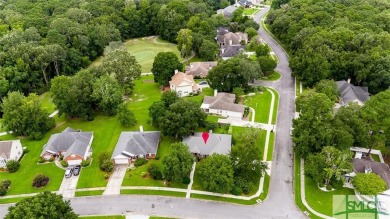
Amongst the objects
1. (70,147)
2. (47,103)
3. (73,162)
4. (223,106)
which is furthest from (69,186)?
(47,103)

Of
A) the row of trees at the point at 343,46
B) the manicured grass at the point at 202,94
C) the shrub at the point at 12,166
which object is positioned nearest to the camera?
the shrub at the point at 12,166

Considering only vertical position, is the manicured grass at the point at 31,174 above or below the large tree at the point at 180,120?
below

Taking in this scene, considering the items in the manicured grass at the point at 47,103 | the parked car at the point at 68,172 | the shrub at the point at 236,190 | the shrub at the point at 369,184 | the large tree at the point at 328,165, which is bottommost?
A: the manicured grass at the point at 47,103

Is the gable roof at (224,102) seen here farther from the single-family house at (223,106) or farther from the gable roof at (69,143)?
the gable roof at (69,143)

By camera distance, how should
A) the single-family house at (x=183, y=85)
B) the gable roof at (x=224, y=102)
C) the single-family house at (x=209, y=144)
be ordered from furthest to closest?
the single-family house at (x=183, y=85) → the gable roof at (x=224, y=102) → the single-family house at (x=209, y=144)

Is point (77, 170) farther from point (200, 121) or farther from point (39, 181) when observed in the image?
point (200, 121)

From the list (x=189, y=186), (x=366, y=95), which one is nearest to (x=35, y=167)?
(x=189, y=186)

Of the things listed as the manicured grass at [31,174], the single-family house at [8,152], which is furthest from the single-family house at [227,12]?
the single-family house at [8,152]
